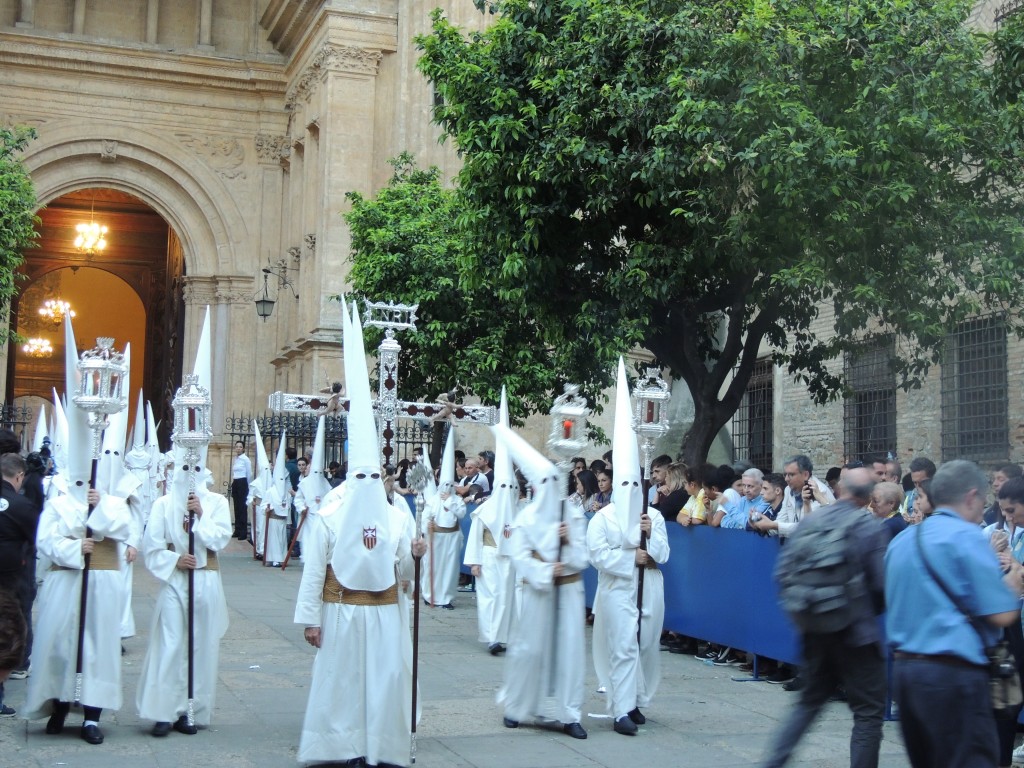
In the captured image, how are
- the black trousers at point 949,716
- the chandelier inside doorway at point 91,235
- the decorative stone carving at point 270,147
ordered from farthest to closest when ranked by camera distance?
the chandelier inside doorway at point 91,235 → the decorative stone carving at point 270,147 → the black trousers at point 949,716

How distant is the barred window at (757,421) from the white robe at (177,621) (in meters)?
15.1

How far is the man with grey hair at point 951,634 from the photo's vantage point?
5.36 metres

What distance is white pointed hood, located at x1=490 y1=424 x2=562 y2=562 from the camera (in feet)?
30.1

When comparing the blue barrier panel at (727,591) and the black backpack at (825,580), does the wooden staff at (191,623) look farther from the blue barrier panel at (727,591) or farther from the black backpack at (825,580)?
the blue barrier panel at (727,591)

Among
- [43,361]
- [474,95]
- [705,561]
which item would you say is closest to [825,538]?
[705,561]

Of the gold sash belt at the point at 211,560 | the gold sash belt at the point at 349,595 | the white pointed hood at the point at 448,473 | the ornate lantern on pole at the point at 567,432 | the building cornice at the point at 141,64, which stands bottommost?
the gold sash belt at the point at 349,595

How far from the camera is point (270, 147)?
124 feet

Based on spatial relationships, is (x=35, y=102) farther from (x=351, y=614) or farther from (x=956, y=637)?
(x=956, y=637)

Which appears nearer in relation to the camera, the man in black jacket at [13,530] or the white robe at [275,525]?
the man in black jacket at [13,530]

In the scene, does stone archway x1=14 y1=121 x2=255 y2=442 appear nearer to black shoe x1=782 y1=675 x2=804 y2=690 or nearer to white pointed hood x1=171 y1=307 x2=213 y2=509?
white pointed hood x1=171 y1=307 x2=213 y2=509

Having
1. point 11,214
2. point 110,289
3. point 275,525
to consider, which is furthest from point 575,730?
point 110,289

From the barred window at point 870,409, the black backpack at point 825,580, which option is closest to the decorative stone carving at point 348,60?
the barred window at point 870,409

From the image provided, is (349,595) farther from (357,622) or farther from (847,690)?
(847,690)

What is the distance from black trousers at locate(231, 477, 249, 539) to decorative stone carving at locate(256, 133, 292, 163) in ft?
42.2
